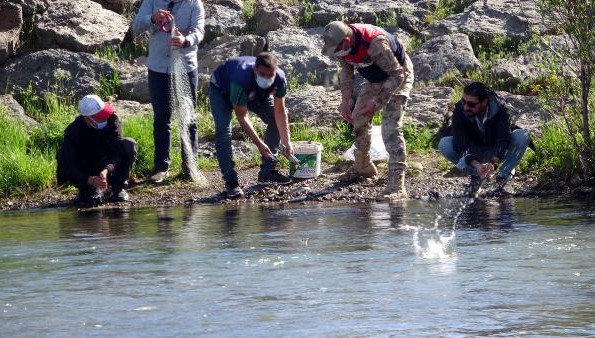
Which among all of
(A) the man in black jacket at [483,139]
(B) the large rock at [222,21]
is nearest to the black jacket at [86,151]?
(A) the man in black jacket at [483,139]

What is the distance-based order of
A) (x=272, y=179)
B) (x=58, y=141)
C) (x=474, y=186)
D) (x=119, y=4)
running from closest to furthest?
1. (x=474, y=186)
2. (x=272, y=179)
3. (x=58, y=141)
4. (x=119, y=4)

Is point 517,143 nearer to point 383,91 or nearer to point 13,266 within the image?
point 383,91

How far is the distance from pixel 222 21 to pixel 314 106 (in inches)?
89.1

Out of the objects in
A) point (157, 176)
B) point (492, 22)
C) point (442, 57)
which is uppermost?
point (492, 22)

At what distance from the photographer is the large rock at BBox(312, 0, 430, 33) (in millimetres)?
15906

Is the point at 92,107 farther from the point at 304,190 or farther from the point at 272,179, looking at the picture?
the point at 304,190

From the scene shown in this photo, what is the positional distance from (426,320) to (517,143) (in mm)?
5091

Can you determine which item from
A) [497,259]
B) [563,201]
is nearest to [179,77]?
[563,201]

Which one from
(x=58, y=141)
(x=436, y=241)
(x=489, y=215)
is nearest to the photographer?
(x=436, y=241)

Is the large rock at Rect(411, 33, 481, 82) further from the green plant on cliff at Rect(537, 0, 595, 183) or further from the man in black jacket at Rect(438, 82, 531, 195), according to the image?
the man in black jacket at Rect(438, 82, 531, 195)

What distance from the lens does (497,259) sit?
8508mm

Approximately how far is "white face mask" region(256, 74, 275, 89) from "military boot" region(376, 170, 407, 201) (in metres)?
1.37

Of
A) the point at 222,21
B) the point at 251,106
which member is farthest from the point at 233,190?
the point at 222,21

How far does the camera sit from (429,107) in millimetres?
14000
